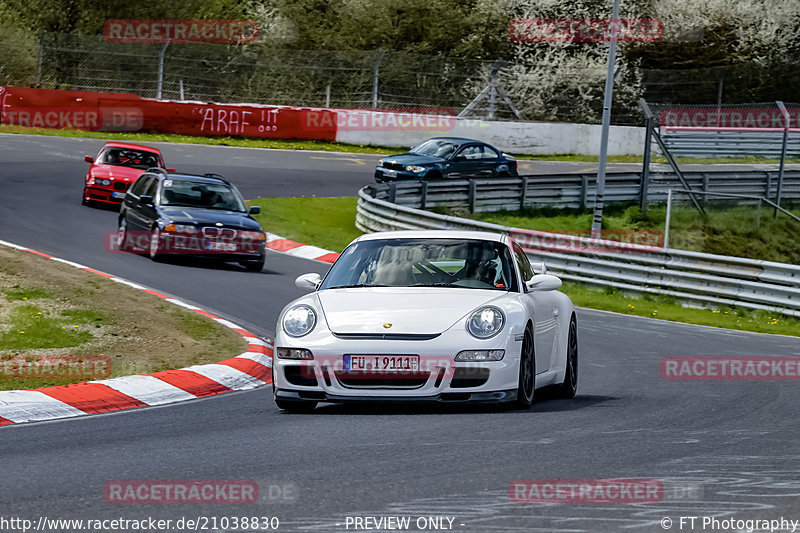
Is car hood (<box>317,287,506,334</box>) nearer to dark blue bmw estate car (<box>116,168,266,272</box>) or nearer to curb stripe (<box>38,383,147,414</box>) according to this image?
curb stripe (<box>38,383,147,414</box>)

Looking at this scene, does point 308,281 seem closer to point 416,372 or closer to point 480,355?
point 416,372

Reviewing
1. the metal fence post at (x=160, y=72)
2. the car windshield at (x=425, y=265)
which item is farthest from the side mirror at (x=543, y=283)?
the metal fence post at (x=160, y=72)

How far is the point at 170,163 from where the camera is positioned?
113 feet

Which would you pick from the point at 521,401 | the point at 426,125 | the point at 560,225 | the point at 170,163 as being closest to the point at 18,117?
the point at 170,163

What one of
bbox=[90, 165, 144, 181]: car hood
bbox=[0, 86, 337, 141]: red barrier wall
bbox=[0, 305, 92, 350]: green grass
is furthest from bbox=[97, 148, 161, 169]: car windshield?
bbox=[0, 305, 92, 350]: green grass

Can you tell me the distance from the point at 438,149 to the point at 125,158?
9454mm

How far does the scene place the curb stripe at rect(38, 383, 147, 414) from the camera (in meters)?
9.52

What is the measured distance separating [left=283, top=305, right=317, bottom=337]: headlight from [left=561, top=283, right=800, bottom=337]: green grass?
40.1 feet

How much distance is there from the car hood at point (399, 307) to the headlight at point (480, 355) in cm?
22

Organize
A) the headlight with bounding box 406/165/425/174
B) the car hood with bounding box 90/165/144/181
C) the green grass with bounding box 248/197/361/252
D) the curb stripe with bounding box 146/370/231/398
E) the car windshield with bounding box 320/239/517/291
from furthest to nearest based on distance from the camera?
the headlight with bounding box 406/165/425/174, the green grass with bounding box 248/197/361/252, the car hood with bounding box 90/165/144/181, the curb stripe with bounding box 146/370/231/398, the car windshield with bounding box 320/239/517/291

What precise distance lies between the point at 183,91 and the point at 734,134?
19566 mm

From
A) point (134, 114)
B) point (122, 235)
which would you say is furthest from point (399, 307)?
point (134, 114)

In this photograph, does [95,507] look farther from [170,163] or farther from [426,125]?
[426,125]

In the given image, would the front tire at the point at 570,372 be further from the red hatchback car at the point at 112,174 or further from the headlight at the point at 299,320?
the red hatchback car at the point at 112,174
